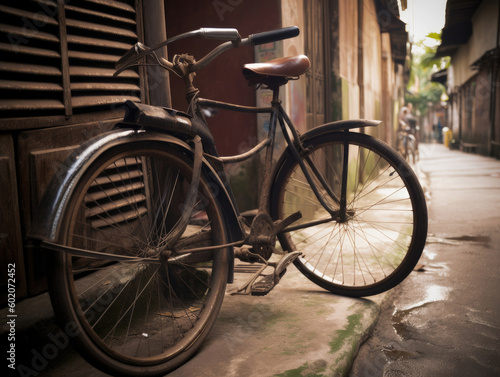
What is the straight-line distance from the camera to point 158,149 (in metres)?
1.95

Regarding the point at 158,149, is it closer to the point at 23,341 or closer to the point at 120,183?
the point at 120,183

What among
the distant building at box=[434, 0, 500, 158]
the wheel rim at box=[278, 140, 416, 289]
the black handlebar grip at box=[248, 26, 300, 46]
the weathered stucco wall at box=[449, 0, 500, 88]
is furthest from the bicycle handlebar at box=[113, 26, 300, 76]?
the weathered stucco wall at box=[449, 0, 500, 88]

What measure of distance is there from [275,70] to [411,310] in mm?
1557

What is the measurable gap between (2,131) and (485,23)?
17.7 m

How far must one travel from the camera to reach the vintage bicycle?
5.32 ft

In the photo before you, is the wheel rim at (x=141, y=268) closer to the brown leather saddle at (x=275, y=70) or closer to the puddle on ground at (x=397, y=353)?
the brown leather saddle at (x=275, y=70)

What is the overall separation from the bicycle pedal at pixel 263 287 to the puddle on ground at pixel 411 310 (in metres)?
0.71

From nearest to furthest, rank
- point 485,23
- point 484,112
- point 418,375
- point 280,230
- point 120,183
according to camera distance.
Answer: point 418,375, point 120,183, point 280,230, point 485,23, point 484,112

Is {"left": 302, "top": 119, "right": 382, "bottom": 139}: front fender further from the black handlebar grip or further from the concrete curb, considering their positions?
the concrete curb

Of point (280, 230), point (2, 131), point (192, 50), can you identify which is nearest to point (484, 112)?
point (192, 50)

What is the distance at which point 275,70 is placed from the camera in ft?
8.29

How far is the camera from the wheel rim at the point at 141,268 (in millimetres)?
2059

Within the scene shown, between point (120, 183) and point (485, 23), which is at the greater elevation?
point (485, 23)

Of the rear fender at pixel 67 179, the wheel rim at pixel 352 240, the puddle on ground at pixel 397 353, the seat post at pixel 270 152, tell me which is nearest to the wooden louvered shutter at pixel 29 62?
the rear fender at pixel 67 179
